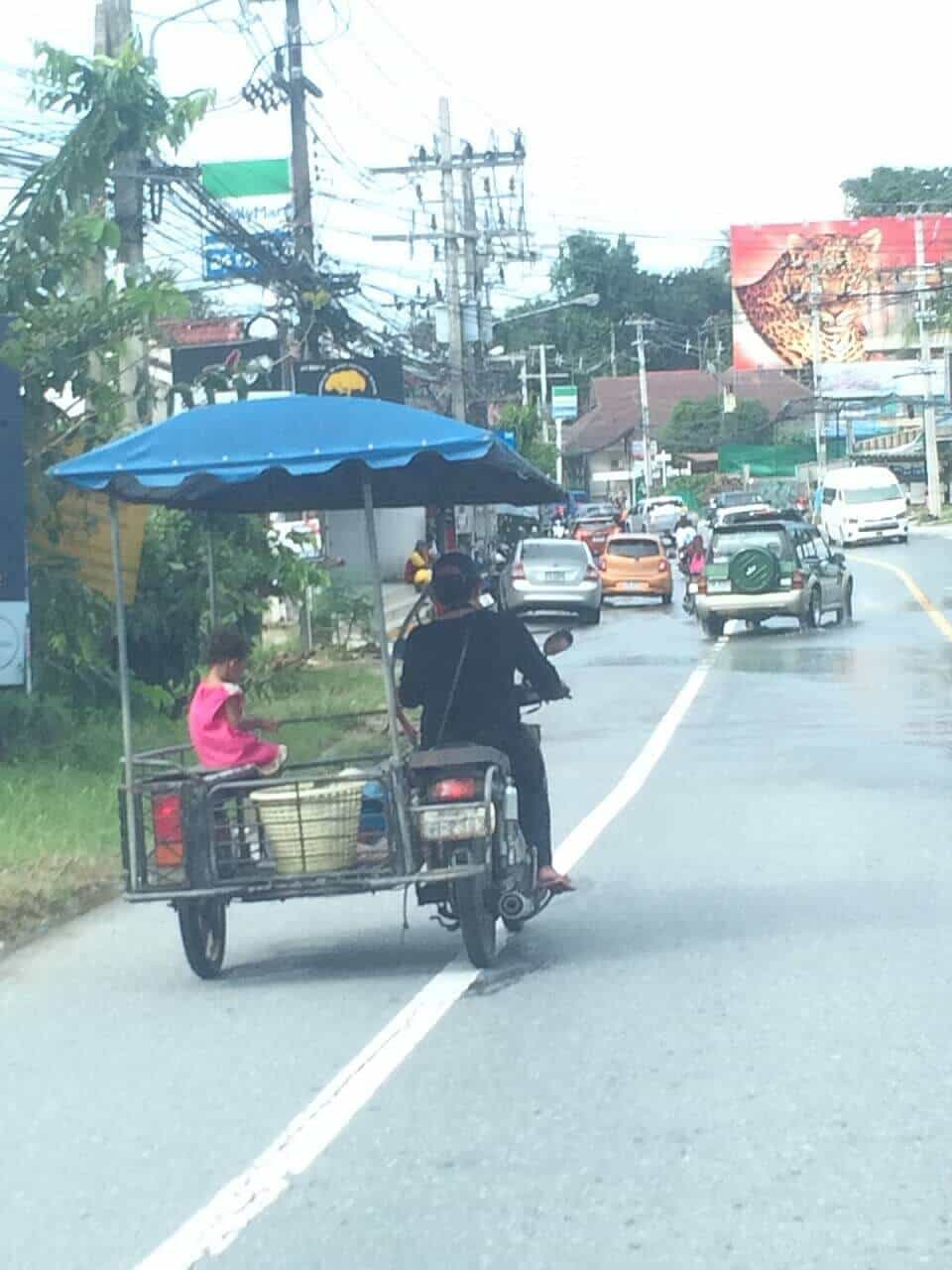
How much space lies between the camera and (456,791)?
359 inches

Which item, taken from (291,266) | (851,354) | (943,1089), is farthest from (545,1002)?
(851,354)

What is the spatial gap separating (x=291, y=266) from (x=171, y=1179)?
83.8ft

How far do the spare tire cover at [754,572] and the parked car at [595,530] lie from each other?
24.8 metres

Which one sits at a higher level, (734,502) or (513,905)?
(734,502)

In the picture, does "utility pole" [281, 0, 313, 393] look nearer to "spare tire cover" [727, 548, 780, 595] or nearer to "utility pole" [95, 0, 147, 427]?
"spare tire cover" [727, 548, 780, 595]

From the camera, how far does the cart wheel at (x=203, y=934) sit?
30.9 ft

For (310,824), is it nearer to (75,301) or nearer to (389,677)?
(389,677)

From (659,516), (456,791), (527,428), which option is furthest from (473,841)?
(527,428)

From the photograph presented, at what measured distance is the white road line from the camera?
18.9 ft

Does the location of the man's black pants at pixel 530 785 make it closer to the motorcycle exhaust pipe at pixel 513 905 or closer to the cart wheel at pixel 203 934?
the motorcycle exhaust pipe at pixel 513 905

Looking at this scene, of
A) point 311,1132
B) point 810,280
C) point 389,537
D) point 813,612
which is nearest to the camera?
point 311,1132

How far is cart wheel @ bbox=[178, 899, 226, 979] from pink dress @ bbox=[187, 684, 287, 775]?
1.98 feet

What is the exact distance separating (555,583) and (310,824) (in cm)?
3182

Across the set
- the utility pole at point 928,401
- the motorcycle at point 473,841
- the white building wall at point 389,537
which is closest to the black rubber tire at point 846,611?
the white building wall at point 389,537
